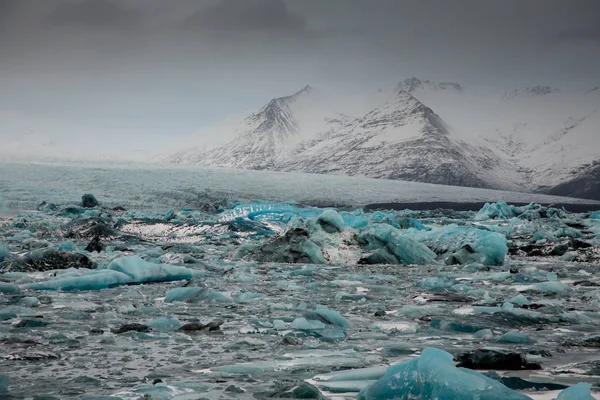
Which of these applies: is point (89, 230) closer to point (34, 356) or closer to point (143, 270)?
point (143, 270)

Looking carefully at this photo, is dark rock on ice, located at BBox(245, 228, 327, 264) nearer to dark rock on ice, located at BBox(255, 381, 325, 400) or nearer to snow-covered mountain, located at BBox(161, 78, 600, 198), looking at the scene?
dark rock on ice, located at BBox(255, 381, 325, 400)

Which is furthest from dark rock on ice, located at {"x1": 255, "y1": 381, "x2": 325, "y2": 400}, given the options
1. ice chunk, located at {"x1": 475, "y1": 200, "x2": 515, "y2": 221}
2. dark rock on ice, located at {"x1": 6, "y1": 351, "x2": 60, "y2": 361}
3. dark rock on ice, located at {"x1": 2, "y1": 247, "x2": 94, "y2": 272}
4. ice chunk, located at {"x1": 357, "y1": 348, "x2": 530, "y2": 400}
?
ice chunk, located at {"x1": 475, "y1": 200, "x2": 515, "y2": 221}

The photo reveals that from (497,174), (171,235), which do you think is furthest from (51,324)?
(497,174)

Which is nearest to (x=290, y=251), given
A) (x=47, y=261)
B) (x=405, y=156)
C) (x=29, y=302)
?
(x=47, y=261)

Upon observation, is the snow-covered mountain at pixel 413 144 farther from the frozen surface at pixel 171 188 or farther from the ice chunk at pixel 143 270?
the ice chunk at pixel 143 270

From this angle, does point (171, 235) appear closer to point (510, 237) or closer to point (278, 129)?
point (510, 237)

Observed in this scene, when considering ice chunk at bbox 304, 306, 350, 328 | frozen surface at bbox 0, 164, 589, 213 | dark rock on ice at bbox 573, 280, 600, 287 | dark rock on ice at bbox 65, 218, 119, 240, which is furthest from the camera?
frozen surface at bbox 0, 164, 589, 213
